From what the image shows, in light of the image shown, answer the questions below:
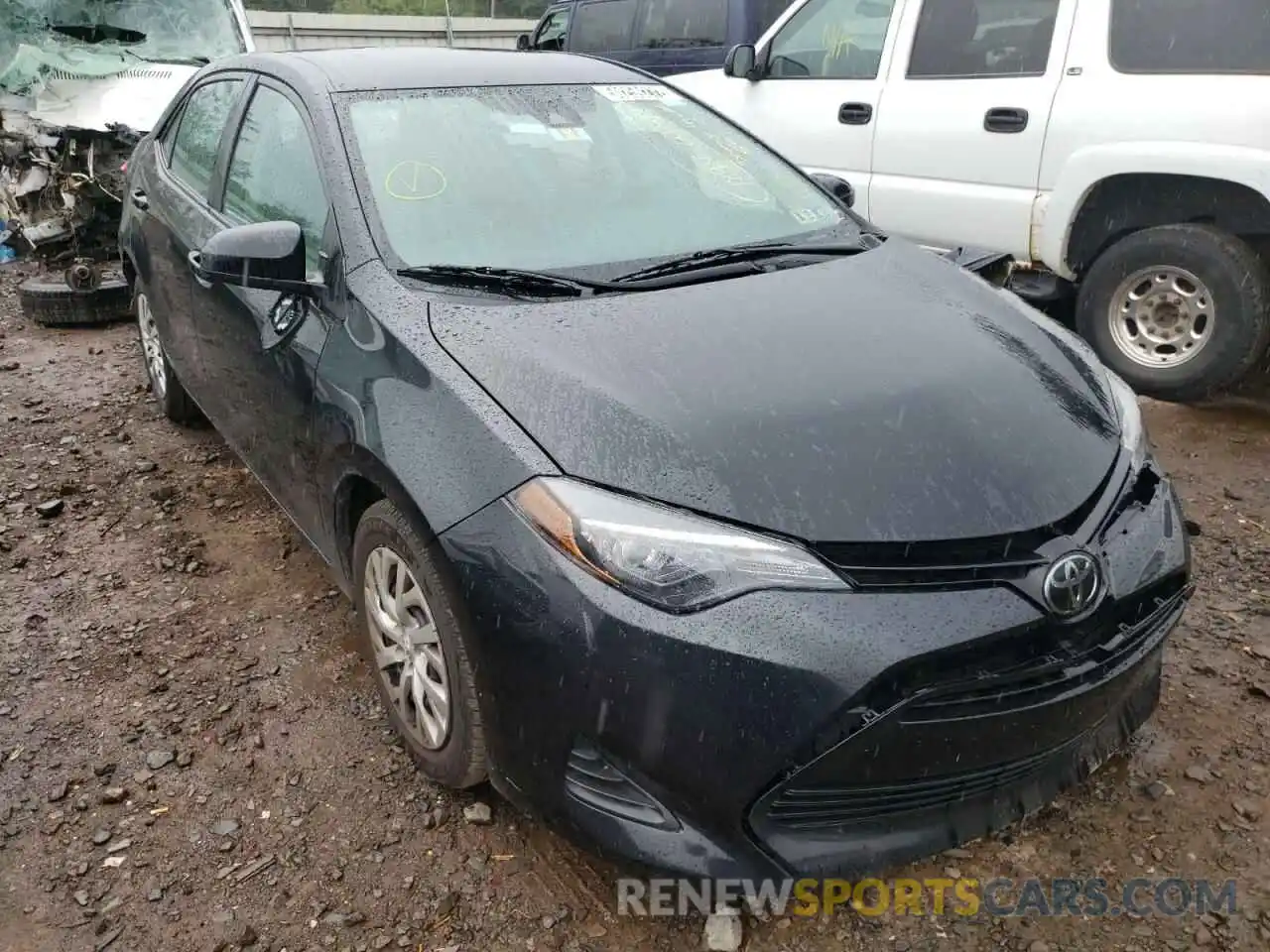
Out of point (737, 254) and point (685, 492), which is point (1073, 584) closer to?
point (685, 492)

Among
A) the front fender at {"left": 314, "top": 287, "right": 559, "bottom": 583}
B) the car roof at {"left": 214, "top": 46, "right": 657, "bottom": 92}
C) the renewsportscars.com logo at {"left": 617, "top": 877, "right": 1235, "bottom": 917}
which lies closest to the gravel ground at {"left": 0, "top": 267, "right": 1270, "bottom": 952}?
the renewsportscars.com logo at {"left": 617, "top": 877, "right": 1235, "bottom": 917}

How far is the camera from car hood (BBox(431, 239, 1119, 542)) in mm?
1932

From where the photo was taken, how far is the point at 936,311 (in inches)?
102

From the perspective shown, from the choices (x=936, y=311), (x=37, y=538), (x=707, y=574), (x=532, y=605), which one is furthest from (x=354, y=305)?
(x=37, y=538)

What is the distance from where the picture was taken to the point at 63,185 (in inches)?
281

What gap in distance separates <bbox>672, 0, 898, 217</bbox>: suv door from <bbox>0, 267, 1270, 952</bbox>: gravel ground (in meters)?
2.77

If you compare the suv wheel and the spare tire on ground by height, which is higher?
the suv wheel

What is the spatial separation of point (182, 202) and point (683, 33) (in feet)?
19.2

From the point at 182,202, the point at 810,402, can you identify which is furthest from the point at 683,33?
the point at 810,402

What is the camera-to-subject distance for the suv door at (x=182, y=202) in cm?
362

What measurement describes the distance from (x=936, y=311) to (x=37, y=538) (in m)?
Answer: 3.31

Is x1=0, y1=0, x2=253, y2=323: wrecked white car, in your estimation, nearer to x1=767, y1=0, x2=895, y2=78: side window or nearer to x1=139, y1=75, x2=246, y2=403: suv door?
x1=139, y1=75, x2=246, y2=403: suv door

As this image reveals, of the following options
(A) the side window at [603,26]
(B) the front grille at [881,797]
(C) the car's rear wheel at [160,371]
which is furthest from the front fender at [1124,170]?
(A) the side window at [603,26]

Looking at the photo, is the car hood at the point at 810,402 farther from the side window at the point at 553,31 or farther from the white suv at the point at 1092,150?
the side window at the point at 553,31
